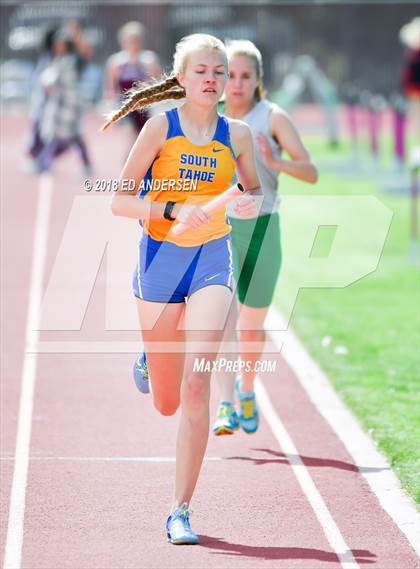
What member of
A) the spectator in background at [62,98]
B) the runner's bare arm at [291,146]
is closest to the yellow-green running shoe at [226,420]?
the runner's bare arm at [291,146]

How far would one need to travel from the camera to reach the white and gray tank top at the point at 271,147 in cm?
826

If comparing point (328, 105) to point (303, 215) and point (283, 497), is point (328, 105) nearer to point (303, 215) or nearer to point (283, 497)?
point (303, 215)

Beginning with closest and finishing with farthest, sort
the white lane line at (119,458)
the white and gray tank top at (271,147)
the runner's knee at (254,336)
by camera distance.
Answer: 1. the white lane line at (119,458)
2. the white and gray tank top at (271,147)
3. the runner's knee at (254,336)

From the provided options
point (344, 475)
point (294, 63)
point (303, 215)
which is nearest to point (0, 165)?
point (303, 215)

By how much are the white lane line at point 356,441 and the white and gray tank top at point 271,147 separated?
141 centimetres

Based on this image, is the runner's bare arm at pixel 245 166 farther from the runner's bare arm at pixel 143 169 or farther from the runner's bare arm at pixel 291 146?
the runner's bare arm at pixel 291 146

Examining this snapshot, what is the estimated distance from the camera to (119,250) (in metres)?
16.5

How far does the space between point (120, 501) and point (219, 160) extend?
69.0 inches

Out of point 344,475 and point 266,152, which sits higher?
point 266,152

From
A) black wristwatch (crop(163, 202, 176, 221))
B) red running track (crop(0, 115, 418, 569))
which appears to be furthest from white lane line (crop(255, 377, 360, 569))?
black wristwatch (crop(163, 202, 176, 221))

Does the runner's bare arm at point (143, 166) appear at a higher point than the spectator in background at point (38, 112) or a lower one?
lower

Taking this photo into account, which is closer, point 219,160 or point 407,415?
point 219,160
